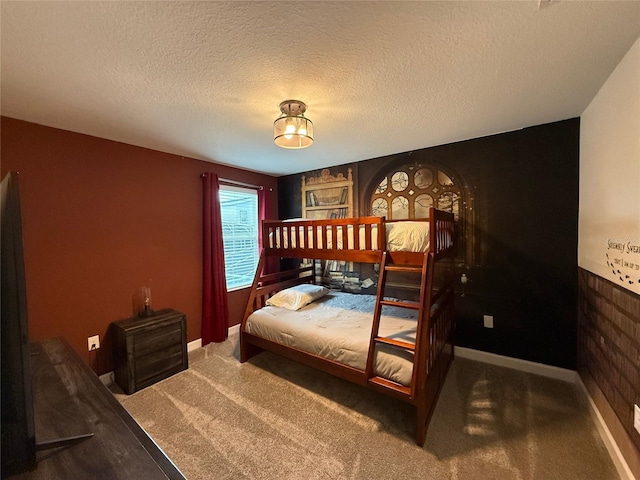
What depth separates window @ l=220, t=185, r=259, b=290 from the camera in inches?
140

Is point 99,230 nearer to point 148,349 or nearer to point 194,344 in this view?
point 148,349

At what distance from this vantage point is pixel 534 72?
1.52 metres

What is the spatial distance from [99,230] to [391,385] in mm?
2877

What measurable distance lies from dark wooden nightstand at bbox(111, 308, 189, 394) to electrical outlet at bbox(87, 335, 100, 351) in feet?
0.43

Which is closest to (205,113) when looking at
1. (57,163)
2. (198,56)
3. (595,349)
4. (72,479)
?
(198,56)

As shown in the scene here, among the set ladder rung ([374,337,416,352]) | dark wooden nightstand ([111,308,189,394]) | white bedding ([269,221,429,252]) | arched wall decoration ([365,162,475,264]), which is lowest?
dark wooden nightstand ([111,308,189,394])

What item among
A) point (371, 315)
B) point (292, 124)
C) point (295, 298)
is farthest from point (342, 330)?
point (292, 124)

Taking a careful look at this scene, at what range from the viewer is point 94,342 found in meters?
2.35

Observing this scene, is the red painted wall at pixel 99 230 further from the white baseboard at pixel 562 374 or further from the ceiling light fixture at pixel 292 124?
the white baseboard at pixel 562 374

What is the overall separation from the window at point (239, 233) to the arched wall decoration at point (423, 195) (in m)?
1.77

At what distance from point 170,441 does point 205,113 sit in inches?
94.3

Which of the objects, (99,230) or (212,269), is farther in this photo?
(212,269)

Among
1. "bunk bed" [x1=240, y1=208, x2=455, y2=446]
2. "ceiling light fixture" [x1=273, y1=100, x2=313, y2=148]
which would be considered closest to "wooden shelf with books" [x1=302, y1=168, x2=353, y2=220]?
"bunk bed" [x1=240, y1=208, x2=455, y2=446]

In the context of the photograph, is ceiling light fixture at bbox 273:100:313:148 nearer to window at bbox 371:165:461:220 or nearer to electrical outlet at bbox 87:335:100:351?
window at bbox 371:165:461:220
